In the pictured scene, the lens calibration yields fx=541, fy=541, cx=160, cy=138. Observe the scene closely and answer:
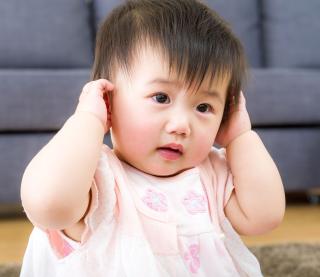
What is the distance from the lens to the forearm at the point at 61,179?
1.89 ft

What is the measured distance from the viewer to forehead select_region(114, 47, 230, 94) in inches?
26.0

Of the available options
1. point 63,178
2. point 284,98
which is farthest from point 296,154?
point 63,178

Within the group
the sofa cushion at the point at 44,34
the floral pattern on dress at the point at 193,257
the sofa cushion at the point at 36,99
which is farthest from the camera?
the sofa cushion at the point at 44,34

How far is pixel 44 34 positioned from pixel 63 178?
1.48m

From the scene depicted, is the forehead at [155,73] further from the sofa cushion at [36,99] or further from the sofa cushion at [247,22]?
the sofa cushion at [247,22]

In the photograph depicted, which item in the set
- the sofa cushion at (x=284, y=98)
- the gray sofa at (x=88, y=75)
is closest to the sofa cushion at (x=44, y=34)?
the gray sofa at (x=88, y=75)

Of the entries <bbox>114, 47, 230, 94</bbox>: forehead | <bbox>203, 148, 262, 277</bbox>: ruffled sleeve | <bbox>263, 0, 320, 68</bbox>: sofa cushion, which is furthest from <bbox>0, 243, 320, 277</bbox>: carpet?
<bbox>263, 0, 320, 68</bbox>: sofa cushion

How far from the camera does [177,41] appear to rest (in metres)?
0.67

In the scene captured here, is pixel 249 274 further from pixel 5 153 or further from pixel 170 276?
pixel 5 153

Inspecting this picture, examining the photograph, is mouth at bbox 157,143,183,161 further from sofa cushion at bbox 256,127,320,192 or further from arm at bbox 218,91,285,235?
sofa cushion at bbox 256,127,320,192

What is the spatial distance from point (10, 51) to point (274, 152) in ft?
3.21

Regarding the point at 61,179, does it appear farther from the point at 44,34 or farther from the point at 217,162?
the point at 44,34

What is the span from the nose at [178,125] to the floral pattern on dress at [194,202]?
10 cm

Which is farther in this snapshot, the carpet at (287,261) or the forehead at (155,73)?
the carpet at (287,261)
